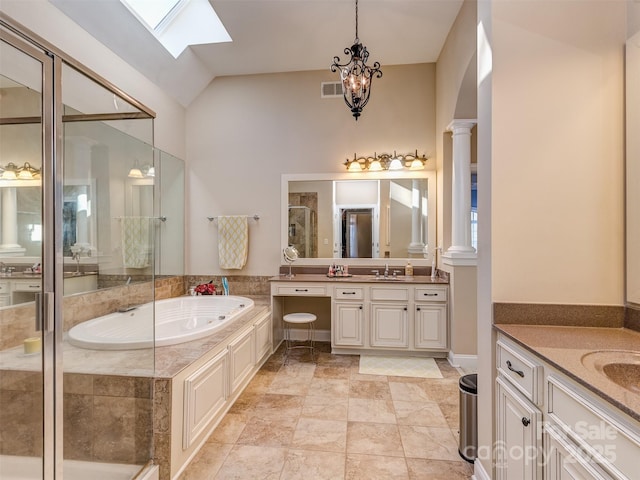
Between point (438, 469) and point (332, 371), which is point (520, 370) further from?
point (332, 371)

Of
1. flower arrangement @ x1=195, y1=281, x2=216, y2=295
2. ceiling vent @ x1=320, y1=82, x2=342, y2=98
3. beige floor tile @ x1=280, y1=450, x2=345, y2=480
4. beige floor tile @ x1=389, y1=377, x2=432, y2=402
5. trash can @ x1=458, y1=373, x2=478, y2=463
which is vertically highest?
ceiling vent @ x1=320, y1=82, x2=342, y2=98

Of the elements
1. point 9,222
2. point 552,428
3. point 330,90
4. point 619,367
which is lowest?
point 552,428

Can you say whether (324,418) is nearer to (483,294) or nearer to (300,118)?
(483,294)

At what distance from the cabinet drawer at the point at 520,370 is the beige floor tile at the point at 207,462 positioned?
5.46 feet

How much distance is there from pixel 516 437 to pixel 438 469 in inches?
26.5

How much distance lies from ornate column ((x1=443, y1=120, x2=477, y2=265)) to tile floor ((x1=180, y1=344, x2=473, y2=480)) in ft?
4.19

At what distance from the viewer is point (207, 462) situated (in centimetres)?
187

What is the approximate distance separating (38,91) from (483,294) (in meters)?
2.31

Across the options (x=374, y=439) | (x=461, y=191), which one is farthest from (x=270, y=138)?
(x=374, y=439)

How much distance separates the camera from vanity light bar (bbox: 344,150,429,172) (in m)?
3.91

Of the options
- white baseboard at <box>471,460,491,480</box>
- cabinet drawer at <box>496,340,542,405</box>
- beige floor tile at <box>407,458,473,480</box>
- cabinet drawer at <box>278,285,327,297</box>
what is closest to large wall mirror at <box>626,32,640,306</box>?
cabinet drawer at <box>496,340,542,405</box>

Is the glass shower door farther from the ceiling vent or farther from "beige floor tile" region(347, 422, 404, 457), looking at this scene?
the ceiling vent

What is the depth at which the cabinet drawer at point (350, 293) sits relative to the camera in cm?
355

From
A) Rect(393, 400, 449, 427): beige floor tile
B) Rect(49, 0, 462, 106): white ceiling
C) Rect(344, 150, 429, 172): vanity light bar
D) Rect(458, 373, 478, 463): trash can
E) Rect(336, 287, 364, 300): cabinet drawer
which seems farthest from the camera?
Rect(344, 150, 429, 172): vanity light bar
